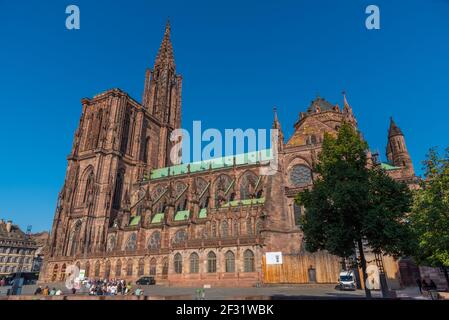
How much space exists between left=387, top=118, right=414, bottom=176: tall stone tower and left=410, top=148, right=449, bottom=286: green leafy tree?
2076cm

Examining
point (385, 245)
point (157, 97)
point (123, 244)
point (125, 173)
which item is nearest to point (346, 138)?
point (385, 245)

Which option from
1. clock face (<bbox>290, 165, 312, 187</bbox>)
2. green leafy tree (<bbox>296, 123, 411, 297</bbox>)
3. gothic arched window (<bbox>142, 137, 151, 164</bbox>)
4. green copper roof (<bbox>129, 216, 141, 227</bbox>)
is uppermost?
gothic arched window (<bbox>142, 137, 151, 164</bbox>)

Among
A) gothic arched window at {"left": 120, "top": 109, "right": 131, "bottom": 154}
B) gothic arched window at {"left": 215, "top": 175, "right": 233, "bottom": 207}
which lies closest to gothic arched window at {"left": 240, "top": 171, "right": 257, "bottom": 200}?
gothic arched window at {"left": 215, "top": 175, "right": 233, "bottom": 207}

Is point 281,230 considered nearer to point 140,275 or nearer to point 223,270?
point 223,270

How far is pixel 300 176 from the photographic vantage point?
4044cm

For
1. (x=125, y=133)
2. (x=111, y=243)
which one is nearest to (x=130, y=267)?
(x=111, y=243)

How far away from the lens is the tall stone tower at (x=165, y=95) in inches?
3061

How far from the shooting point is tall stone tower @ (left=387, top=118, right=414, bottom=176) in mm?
42653

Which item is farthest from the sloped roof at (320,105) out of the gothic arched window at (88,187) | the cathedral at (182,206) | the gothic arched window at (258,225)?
the gothic arched window at (88,187)

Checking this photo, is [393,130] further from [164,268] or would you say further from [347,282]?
[164,268]

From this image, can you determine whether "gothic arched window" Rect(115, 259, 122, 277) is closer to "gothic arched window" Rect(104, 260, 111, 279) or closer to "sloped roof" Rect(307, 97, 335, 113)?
"gothic arched window" Rect(104, 260, 111, 279)

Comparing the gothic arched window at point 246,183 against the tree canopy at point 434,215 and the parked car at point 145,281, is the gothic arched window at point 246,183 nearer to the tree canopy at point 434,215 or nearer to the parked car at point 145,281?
the parked car at point 145,281

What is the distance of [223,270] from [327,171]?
20364 millimetres

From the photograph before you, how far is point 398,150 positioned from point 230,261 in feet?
101
